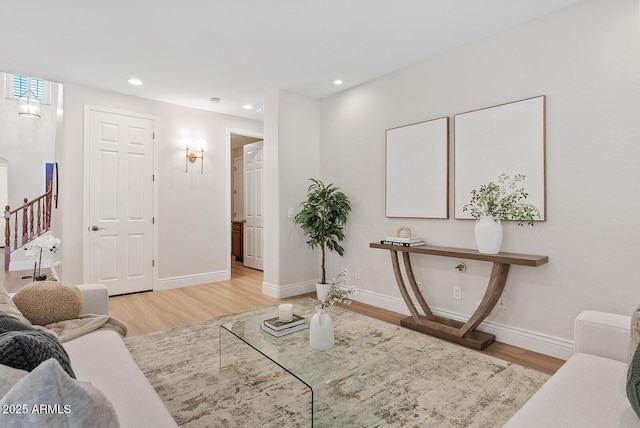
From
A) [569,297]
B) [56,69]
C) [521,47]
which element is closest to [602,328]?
[569,297]

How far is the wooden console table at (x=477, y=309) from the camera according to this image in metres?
2.60

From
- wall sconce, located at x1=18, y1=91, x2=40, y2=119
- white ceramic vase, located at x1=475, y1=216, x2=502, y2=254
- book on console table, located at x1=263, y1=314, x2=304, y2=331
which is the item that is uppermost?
wall sconce, located at x1=18, y1=91, x2=40, y2=119

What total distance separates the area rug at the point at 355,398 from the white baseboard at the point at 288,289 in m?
1.39

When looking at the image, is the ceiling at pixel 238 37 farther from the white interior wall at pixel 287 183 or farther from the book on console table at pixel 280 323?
the book on console table at pixel 280 323

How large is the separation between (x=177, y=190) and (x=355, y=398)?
3917 mm

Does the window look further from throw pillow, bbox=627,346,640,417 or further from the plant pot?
throw pillow, bbox=627,346,640,417

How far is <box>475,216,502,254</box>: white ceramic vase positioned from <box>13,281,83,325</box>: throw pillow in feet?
9.51

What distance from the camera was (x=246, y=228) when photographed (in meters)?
6.57

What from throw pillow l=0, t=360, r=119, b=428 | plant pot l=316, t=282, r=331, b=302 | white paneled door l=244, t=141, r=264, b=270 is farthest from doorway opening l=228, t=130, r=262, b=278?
throw pillow l=0, t=360, r=119, b=428

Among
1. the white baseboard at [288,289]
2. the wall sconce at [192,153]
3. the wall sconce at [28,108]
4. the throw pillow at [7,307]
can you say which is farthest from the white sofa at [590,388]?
the wall sconce at [28,108]

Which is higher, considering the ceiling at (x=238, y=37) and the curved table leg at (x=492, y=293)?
the ceiling at (x=238, y=37)

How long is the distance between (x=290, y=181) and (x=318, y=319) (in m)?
2.63

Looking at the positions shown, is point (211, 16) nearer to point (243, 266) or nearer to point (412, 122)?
point (412, 122)

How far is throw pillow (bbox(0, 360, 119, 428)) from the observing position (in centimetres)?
58
